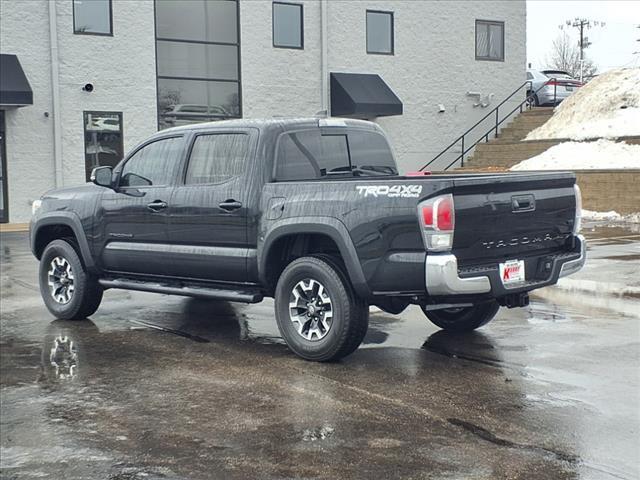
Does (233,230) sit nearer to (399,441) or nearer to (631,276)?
(399,441)

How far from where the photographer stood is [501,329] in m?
8.28

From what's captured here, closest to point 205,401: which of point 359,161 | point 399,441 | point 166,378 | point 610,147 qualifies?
point 166,378

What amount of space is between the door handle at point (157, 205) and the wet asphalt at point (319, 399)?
1.18 m

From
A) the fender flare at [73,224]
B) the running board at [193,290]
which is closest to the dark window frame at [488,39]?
the fender flare at [73,224]

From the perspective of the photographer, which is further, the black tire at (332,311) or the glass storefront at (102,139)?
the glass storefront at (102,139)

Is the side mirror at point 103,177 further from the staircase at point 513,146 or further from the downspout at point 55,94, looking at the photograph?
the staircase at point 513,146

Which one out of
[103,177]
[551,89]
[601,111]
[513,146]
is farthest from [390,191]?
[551,89]

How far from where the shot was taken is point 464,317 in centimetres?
812

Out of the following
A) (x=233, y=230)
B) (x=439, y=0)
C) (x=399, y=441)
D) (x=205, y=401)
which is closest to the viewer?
(x=399, y=441)

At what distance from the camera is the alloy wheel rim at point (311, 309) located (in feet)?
22.6

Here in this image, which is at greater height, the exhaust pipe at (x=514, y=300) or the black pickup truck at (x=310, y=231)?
the black pickup truck at (x=310, y=231)

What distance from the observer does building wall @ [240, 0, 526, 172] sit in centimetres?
2680

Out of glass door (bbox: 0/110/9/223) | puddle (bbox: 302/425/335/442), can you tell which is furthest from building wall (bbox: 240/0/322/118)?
puddle (bbox: 302/425/335/442)

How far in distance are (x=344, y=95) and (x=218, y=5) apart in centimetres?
468
